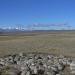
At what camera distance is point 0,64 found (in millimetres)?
18938

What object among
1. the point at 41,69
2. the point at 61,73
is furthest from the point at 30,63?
the point at 61,73

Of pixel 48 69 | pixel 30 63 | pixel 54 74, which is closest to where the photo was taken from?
pixel 54 74

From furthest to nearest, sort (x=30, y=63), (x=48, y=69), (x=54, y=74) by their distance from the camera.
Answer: (x=30, y=63)
(x=48, y=69)
(x=54, y=74)

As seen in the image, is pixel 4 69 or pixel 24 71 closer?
pixel 24 71

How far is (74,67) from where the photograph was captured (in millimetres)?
16594

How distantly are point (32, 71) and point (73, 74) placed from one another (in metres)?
3.42

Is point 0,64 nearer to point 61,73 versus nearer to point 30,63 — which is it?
point 30,63

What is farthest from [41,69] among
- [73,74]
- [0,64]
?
[0,64]

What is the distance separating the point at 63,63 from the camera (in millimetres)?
18641

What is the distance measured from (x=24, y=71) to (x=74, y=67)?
438 cm

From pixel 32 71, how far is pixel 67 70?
326 cm

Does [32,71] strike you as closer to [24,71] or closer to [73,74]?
[24,71]

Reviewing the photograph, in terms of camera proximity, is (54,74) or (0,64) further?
(0,64)

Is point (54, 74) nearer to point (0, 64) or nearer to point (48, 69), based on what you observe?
point (48, 69)
